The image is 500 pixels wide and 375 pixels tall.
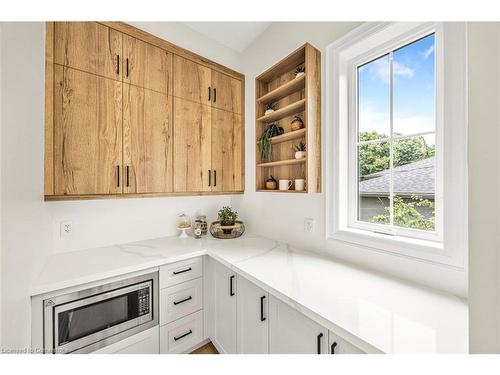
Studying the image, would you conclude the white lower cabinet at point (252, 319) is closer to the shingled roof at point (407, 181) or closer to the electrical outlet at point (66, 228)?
the shingled roof at point (407, 181)

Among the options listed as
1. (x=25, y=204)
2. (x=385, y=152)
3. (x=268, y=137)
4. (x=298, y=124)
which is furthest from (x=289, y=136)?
(x=25, y=204)

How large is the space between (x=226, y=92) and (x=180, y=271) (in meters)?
1.56

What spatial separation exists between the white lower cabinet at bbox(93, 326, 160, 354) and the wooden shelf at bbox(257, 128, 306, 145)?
5.08 ft

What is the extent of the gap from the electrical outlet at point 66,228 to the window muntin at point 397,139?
1.96 meters

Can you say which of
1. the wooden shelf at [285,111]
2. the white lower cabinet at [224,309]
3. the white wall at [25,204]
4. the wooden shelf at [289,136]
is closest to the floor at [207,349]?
the white lower cabinet at [224,309]

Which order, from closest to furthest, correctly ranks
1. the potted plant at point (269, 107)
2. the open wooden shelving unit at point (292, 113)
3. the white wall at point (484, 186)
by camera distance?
the white wall at point (484, 186)
the open wooden shelving unit at point (292, 113)
the potted plant at point (269, 107)

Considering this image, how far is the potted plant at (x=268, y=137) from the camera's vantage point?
1.71 meters

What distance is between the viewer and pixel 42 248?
1225mm

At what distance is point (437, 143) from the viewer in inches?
39.9

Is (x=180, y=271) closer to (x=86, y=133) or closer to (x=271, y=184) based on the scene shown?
(x=271, y=184)

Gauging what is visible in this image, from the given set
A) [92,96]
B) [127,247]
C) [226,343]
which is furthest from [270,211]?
[92,96]

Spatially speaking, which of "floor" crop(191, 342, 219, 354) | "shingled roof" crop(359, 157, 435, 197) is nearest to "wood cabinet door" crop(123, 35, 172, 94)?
"shingled roof" crop(359, 157, 435, 197)
